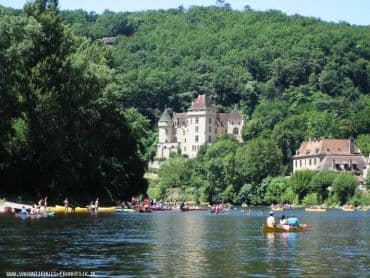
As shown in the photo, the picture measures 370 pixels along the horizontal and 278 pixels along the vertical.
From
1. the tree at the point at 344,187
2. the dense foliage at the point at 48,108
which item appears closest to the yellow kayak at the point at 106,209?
the dense foliage at the point at 48,108

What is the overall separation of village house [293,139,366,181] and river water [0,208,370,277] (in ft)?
360

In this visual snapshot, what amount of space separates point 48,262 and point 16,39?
46.2m

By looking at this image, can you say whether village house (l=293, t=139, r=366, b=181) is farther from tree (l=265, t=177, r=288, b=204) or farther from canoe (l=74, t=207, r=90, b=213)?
canoe (l=74, t=207, r=90, b=213)

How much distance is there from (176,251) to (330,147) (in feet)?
482

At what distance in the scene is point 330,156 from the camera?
590ft

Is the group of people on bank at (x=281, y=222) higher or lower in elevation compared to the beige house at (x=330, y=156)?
lower

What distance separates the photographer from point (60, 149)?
81.5 metres

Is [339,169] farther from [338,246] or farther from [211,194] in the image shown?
[338,246]

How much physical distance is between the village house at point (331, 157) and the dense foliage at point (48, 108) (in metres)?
84.5

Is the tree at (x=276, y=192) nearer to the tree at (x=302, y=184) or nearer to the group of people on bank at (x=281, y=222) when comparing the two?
the tree at (x=302, y=184)

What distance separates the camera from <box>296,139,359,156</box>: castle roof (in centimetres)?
18498

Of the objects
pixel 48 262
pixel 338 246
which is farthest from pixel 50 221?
pixel 48 262

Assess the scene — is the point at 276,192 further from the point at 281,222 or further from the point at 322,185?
the point at 281,222

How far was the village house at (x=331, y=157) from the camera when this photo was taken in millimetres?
176125
